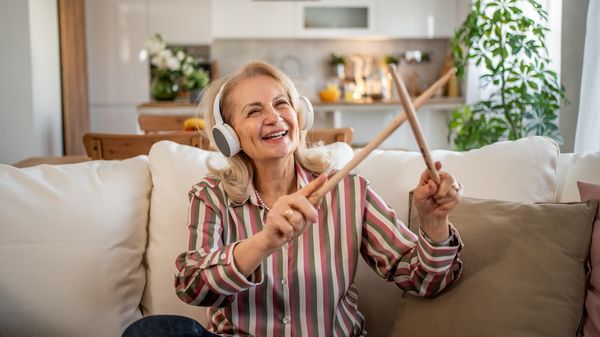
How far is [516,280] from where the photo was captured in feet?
4.81

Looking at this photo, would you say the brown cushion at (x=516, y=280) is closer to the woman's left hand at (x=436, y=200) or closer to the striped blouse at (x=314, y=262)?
the striped blouse at (x=314, y=262)

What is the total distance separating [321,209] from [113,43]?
5076 millimetres

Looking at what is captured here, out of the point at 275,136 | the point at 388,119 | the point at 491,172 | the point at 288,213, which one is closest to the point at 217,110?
the point at 275,136

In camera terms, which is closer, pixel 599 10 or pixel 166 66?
pixel 599 10

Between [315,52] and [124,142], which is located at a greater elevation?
[315,52]

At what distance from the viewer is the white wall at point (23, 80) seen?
4.69m

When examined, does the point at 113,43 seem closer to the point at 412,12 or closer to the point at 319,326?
the point at 412,12

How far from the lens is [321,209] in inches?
61.9

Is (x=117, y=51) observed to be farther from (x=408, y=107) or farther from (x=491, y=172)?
(x=408, y=107)

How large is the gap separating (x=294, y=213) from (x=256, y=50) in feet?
18.9

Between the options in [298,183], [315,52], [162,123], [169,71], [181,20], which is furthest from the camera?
[315,52]

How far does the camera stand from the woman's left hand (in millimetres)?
1257

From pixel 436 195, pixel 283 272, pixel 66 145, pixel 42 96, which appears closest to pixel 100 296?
pixel 283 272

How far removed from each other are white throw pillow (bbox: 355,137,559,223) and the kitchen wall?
487 cm
